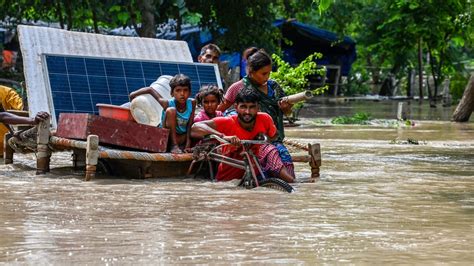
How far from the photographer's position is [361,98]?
4088 centimetres

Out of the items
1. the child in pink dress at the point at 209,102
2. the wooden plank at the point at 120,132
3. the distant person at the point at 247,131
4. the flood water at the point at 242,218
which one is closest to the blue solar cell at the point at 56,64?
the flood water at the point at 242,218

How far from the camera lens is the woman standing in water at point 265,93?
905 cm

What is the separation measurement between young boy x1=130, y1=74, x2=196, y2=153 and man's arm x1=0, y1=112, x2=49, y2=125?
1095mm

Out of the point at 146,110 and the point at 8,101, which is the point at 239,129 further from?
the point at 8,101

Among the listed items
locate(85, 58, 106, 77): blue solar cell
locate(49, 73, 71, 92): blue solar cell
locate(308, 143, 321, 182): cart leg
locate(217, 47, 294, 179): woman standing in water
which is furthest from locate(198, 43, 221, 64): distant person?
locate(308, 143, 321, 182): cart leg

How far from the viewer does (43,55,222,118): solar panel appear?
10.4 m

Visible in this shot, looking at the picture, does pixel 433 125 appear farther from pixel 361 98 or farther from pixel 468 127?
pixel 361 98

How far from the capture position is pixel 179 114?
374 inches

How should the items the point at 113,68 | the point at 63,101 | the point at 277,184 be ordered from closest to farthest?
1. the point at 277,184
2. the point at 63,101
3. the point at 113,68

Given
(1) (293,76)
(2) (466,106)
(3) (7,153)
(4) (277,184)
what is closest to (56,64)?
(3) (7,153)

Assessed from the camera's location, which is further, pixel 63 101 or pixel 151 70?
pixel 151 70

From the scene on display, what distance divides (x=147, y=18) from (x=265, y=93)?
528 inches

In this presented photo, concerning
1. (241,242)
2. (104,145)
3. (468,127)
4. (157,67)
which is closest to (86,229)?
(241,242)

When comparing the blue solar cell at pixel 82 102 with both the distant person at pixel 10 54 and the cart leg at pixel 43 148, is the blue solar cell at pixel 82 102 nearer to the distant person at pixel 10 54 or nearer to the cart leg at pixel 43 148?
the cart leg at pixel 43 148
